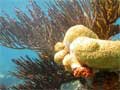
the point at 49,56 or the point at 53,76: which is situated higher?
the point at 49,56

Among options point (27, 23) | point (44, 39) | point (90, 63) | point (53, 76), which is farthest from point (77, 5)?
A: point (90, 63)

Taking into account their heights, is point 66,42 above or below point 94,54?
above

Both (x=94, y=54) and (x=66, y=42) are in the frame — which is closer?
(x=94, y=54)

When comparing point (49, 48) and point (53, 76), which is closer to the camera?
point (49, 48)

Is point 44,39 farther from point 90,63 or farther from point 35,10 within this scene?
point 90,63

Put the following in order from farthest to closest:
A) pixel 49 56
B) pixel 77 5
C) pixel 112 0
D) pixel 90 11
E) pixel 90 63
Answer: pixel 49 56
pixel 77 5
pixel 90 11
pixel 112 0
pixel 90 63

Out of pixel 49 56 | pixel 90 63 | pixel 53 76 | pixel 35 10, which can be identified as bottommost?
pixel 90 63

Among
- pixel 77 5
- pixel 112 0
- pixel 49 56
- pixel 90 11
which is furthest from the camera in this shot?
pixel 49 56
